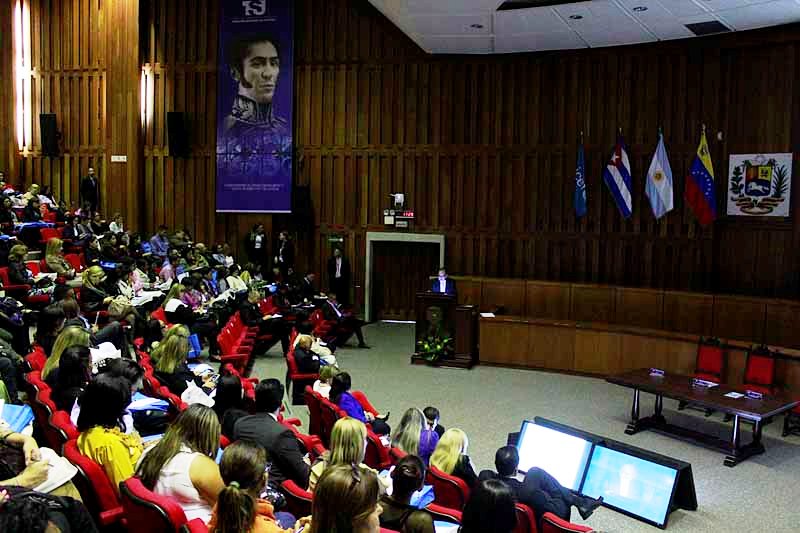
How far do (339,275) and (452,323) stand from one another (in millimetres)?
4564

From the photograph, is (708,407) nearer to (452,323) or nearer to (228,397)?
(452,323)

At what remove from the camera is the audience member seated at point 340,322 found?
12828 mm

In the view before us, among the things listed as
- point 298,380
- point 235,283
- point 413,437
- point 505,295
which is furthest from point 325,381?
point 505,295

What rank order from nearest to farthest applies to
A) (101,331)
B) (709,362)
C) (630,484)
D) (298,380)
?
(630,484)
(101,331)
(298,380)
(709,362)

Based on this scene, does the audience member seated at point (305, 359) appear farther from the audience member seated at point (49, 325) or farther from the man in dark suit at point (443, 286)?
the man in dark suit at point (443, 286)

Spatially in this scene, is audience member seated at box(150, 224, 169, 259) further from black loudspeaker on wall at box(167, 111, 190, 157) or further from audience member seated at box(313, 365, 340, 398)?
audience member seated at box(313, 365, 340, 398)

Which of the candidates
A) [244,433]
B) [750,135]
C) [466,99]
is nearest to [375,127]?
[466,99]

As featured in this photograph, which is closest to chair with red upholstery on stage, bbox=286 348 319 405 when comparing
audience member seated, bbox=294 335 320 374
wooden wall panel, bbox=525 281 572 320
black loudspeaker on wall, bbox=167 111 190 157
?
audience member seated, bbox=294 335 320 374

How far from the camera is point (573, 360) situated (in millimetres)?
11695

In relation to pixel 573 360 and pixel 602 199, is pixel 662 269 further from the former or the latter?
pixel 573 360

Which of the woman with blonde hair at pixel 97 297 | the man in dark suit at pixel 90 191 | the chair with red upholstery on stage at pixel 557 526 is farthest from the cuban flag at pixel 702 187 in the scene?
the man in dark suit at pixel 90 191

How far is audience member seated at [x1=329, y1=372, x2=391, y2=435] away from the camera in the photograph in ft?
21.8

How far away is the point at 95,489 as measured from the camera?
3.76 meters

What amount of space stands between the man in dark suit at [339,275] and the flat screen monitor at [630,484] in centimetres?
1054
